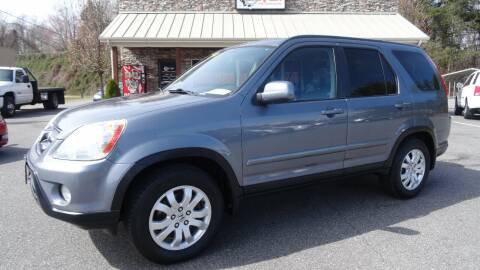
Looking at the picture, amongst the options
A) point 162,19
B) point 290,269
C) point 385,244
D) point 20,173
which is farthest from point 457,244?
point 162,19

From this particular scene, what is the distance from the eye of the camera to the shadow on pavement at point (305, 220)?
11.8ft

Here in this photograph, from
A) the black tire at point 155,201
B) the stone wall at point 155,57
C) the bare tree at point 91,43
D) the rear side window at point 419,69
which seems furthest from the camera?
the bare tree at point 91,43

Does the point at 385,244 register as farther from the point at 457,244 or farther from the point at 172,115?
the point at 172,115

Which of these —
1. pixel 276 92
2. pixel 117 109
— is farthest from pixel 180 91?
pixel 276 92

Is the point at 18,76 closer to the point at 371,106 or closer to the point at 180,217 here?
the point at 180,217

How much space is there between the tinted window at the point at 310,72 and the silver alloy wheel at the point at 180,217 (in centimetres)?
132

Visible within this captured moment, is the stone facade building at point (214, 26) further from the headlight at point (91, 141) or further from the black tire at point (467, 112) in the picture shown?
the headlight at point (91, 141)

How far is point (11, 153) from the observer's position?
823 centimetres

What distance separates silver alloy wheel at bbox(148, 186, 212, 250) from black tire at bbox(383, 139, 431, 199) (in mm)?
2487

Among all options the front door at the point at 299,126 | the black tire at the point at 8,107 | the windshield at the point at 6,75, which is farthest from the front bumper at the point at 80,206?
the windshield at the point at 6,75

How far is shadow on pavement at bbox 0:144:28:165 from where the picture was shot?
7559 millimetres

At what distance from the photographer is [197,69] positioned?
15.1 feet

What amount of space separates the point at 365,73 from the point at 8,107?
49.0ft

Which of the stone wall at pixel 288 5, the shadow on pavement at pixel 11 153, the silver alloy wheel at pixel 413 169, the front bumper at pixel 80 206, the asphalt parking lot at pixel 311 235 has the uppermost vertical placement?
the stone wall at pixel 288 5
